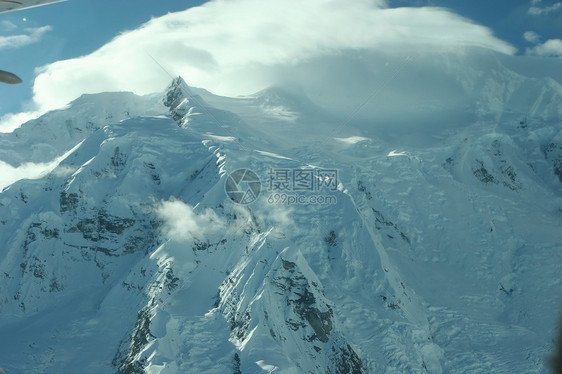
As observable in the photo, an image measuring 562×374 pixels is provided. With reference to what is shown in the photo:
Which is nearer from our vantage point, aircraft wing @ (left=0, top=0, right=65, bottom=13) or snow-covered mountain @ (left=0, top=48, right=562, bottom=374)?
aircraft wing @ (left=0, top=0, right=65, bottom=13)

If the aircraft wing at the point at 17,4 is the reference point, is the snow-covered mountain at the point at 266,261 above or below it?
below

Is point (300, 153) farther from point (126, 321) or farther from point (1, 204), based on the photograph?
point (1, 204)

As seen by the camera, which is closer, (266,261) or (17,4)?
(17,4)

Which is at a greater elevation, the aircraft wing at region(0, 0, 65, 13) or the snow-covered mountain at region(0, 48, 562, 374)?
the aircraft wing at region(0, 0, 65, 13)

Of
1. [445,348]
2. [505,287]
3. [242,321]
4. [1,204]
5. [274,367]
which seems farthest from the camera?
[1,204]

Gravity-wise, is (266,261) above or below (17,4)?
below

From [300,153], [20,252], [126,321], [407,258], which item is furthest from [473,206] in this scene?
[20,252]

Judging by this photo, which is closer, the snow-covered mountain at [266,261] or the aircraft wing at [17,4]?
the aircraft wing at [17,4]

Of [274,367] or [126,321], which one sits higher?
[274,367]
